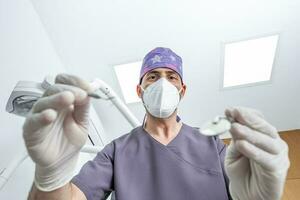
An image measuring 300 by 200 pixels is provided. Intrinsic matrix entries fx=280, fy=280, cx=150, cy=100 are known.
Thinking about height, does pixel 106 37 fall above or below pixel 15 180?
above

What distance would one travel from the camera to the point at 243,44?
2.10 meters

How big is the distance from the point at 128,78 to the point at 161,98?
118cm

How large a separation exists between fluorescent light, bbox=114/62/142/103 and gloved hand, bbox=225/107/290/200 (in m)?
1.58

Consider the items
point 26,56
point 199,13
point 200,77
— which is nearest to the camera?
point 26,56

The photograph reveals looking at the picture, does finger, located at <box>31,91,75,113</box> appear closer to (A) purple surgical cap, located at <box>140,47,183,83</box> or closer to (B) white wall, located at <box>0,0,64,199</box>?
(B) white wall, located at <box>0,0,64,199</box>

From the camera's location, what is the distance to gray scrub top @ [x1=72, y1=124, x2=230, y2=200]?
38.7 inches

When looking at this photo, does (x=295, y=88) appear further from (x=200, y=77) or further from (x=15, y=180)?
(x=15, y=180)

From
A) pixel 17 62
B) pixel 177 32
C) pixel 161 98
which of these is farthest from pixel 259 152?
pixel 177 32

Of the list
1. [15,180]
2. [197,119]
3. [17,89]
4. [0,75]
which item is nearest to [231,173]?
[17,89]

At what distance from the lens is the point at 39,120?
23.4 inches

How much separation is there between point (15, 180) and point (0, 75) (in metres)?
0.51

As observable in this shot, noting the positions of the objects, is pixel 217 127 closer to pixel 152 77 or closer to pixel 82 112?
pixel 82 112

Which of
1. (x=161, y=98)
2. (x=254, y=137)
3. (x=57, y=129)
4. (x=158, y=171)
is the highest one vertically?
(x=57, y=129)

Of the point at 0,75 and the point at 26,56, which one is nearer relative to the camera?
the point at 0,75
